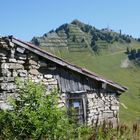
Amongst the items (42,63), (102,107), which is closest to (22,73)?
(42,63)

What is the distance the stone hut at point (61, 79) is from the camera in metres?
15.5

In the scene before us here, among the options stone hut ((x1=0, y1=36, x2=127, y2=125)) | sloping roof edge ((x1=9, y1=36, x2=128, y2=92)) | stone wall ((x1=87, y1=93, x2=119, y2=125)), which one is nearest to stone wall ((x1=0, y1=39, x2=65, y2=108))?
stone hut ((x1=0, y1=36, x2=127, y2=125))

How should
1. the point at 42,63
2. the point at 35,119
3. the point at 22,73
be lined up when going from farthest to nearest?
the point at 42,63
the point at 22,73
the point at 35,119

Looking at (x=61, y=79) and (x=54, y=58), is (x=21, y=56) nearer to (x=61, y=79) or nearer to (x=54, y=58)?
(x=54, y=58)

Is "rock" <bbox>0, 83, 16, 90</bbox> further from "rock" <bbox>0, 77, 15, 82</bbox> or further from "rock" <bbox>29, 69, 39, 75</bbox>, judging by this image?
"rock" <bbox>29, 69, 39, 75</bbox>

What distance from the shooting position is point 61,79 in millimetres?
17312

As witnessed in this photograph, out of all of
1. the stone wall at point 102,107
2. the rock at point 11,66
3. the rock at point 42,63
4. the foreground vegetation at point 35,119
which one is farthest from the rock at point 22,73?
the foreground vegetation at point 35,119

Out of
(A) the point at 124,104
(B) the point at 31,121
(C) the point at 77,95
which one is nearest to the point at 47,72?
(C) the point at 77,95

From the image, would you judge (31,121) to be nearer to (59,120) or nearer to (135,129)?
(59,120)

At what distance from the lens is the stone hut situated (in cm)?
1554

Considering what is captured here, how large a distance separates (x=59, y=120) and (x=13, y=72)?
6513 millimetres

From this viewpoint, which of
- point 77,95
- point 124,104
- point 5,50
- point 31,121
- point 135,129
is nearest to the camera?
point 31,121

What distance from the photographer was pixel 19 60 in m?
15.9

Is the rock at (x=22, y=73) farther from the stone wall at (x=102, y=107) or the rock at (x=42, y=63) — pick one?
the stone wall at (x=102, y=107)
